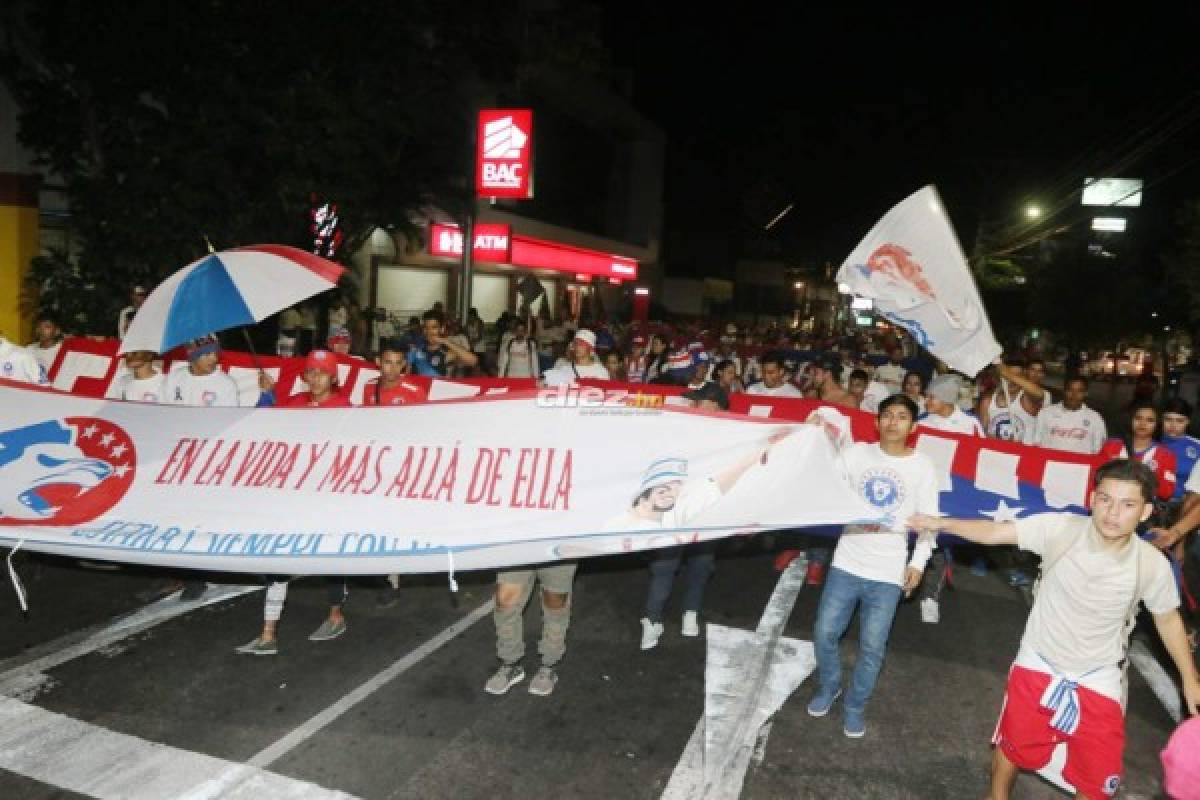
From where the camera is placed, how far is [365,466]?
16.5ft

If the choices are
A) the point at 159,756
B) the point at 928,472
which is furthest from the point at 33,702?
the point at 928,472

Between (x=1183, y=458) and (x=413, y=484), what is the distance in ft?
19.0

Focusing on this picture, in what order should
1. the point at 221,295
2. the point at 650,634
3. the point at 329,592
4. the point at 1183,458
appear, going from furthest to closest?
the point at 1183,458
the point at 650,634
the point at 329,592
the point at 221,295

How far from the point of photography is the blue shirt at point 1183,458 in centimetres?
657

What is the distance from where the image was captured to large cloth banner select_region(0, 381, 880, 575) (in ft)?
14.2

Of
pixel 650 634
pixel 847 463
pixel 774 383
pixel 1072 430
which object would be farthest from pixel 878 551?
pixel 774 383

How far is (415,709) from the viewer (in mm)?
4859

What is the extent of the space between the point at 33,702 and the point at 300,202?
9.54 m

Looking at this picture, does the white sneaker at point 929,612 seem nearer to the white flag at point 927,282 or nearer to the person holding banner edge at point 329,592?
the white flag at point 927,282

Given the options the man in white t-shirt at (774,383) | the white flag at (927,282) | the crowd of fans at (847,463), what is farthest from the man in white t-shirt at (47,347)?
the white flag at (927,282)

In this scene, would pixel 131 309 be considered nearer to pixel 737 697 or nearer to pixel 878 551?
pixel 737 697

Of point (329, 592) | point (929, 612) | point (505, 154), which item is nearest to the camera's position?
point (329, 592)

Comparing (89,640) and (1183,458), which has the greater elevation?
(1183,458)

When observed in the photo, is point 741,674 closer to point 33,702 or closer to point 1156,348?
point 33,702
